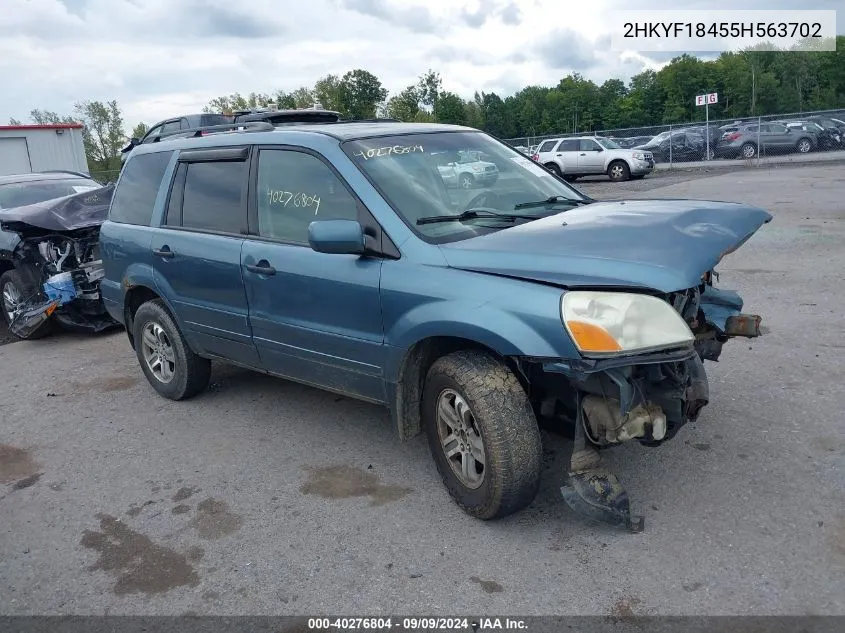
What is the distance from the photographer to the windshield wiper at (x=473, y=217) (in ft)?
12.8

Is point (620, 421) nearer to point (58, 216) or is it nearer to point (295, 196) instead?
point (295, 196)

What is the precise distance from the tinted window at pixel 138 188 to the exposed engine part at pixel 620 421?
373 centimetres

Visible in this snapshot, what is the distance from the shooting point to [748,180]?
66.4 feet

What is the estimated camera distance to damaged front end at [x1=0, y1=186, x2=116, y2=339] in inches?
308

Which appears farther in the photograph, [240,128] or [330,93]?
[330,93]

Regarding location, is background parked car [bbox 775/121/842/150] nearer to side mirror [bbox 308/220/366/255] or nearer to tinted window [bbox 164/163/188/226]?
tinted window [bbox 164/163/188/226]

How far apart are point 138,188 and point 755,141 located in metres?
28.0

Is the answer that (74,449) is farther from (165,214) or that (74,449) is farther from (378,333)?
(378,333)

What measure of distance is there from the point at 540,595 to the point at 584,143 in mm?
24361

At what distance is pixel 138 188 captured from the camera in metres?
5.77

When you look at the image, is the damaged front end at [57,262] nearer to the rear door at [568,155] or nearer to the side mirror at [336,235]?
the side mirror at [336,235]

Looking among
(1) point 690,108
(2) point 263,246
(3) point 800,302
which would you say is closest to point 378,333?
(2) point 263,246

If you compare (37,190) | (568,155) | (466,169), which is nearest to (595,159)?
(568,155)

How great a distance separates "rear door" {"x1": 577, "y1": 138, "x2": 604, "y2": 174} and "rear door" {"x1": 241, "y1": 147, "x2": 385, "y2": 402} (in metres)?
22.5
